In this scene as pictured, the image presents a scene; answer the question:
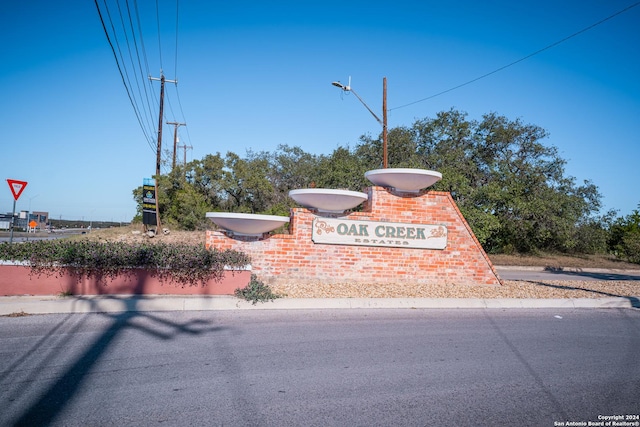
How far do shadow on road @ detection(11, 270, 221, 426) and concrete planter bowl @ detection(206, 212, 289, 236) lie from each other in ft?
6.86

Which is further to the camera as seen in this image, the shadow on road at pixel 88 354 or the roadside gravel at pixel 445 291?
the roadside gravel at pixel 445 291

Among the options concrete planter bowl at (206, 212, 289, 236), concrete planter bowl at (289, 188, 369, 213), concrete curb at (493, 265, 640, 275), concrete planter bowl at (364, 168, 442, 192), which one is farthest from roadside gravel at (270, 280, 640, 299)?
concrete curb at (493, 265, 640, 275)

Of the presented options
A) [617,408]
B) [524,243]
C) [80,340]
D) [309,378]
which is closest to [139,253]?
[80,340]

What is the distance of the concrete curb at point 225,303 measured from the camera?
21.9 feet

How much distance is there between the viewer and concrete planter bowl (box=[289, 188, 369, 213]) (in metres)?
9.40

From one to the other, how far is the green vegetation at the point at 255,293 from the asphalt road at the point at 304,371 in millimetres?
501

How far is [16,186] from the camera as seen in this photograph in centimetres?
1115

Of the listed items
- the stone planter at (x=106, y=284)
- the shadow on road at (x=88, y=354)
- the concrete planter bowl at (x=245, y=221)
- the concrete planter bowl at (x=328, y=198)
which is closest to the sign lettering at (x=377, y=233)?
Result: the concrete planter bowl at (x=328, y=198)

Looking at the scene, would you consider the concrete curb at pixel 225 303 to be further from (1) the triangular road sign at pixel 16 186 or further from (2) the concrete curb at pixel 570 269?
(2) the concrete curb at pixel 570 269

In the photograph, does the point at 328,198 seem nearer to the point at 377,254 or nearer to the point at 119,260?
the point at 377,254

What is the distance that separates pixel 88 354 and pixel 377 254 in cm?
684

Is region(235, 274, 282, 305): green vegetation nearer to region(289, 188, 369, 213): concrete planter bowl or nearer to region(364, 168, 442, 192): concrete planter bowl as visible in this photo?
region(289, 188, 369, 213): concrete planter bowl

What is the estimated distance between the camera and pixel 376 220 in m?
10.2

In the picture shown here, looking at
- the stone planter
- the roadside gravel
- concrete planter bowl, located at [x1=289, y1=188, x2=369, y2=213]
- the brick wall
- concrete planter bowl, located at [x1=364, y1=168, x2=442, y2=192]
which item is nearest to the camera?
the stone planter
